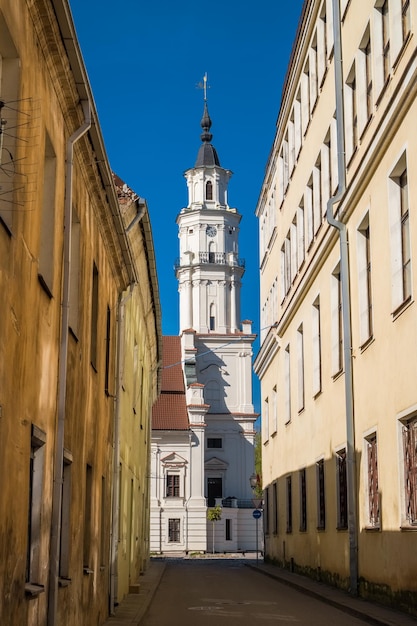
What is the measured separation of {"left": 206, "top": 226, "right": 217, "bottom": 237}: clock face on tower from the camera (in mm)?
85600

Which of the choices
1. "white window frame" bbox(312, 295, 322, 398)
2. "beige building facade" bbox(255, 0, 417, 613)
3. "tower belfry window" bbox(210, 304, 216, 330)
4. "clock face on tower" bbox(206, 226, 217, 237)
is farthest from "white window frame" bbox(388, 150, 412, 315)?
"clock face on tower" bbox(206, 226, 217, 237)

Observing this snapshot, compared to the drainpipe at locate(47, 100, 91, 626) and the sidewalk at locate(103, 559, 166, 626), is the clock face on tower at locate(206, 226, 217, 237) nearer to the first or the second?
the sidewalk at locate(103, 559, 166, 626)

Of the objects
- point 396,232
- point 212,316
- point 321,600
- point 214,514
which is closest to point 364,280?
point 396,232

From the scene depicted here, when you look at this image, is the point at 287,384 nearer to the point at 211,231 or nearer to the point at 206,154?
the point at 211,231

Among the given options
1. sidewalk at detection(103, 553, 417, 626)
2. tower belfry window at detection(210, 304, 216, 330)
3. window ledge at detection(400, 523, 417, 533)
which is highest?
tower belfry window at detection(210, 304, 216, 330)

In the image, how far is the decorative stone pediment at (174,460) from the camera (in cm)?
7225

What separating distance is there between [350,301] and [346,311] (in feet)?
0.76

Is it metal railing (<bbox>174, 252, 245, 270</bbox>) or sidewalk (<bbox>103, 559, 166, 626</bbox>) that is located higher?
metal railing (<bbox>174, 252, 245, 270</bbox>)

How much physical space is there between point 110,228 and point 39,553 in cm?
661

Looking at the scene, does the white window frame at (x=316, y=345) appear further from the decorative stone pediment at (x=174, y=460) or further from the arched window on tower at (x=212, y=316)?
the arched window on tower at (x=212, y=316)

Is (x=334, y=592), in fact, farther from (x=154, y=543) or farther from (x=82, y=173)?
(x=154, y=543)

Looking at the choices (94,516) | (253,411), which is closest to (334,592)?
(94,516)

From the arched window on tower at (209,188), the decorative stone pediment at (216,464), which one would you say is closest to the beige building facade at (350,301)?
the decorative stone pediment at (216,464)

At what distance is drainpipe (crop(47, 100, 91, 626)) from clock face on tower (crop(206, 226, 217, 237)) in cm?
7518
